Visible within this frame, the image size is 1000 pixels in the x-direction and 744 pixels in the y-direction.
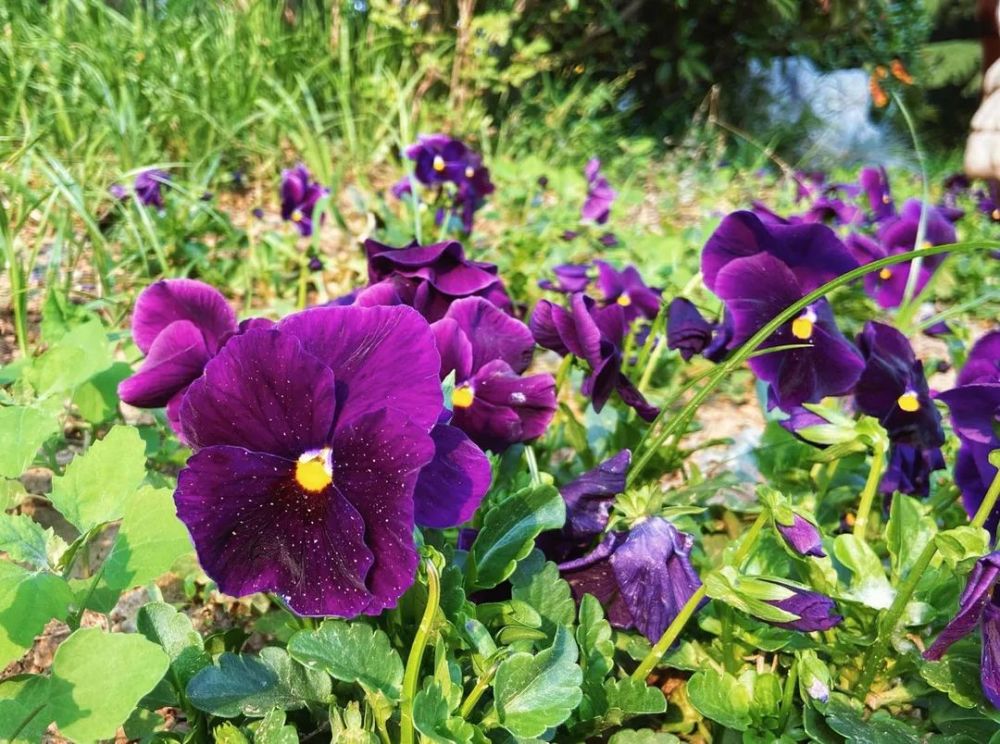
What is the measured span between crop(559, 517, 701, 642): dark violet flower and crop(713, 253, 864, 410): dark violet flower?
32 centimetres

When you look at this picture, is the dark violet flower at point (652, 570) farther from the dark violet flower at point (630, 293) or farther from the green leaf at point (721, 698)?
the dark violet flower at point (630, 293)

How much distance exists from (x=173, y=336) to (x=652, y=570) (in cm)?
65

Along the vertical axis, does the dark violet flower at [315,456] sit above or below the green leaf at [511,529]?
above

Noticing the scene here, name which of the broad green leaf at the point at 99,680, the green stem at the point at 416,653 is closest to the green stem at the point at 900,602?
the green stem at the point at 416,653

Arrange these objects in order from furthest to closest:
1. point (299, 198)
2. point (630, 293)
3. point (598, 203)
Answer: point (598, 203)
point (299, 198)
point (630, 293)

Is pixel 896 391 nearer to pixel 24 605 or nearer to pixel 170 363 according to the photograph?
pixel 170 363

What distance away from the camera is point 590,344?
1.16 meters

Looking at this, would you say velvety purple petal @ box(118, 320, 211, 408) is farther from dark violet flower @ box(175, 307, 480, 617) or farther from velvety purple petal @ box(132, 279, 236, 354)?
dark violet flower @ box(175, 307, 480, 617)

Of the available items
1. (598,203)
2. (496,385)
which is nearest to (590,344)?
(496,385)

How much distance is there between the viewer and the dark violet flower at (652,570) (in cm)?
98

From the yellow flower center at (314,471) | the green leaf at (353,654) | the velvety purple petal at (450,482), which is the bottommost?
the green leaf at (353,654)

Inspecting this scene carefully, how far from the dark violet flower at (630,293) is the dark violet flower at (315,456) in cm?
100

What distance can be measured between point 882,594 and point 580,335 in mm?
533

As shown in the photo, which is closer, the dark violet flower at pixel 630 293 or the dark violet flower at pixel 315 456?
the dark violet flower at pixel 315 456
